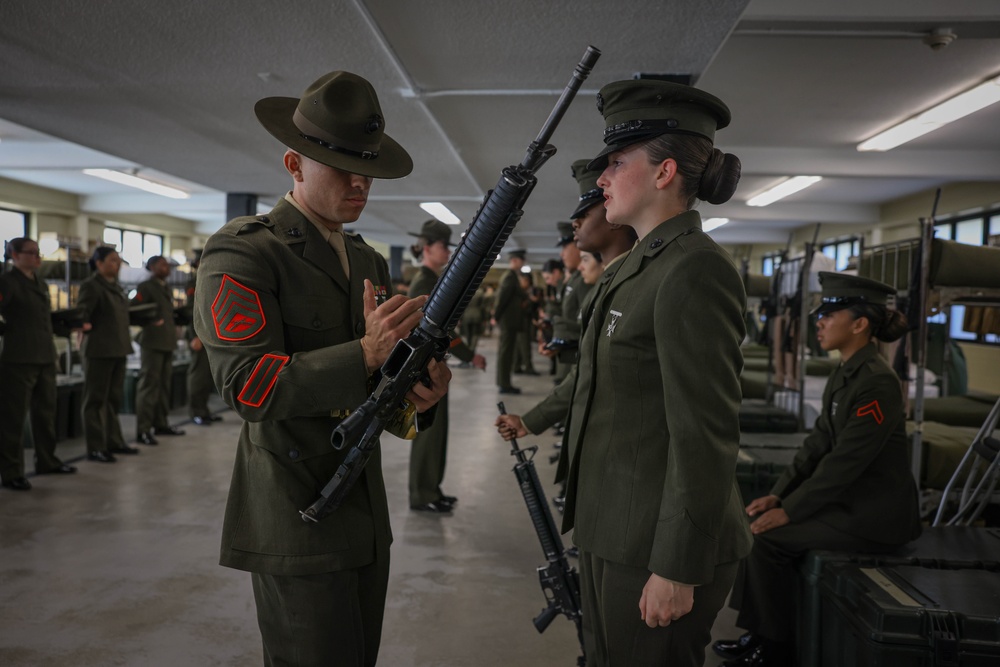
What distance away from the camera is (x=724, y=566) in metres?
1.43

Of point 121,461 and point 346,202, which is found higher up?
point 346,202

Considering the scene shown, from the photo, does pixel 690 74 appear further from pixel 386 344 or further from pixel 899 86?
pixel 386 344

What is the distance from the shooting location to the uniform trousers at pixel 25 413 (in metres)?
5.02

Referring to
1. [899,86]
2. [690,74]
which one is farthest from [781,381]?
[690,74]

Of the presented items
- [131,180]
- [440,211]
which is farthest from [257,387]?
[131,180]

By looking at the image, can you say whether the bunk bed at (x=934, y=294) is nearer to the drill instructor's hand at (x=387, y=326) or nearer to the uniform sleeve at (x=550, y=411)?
the uniform sleeve at (x=550, y=411)

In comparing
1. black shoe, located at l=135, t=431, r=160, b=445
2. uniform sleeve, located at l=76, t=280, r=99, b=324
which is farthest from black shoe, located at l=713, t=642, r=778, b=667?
black shoe, located at l=135, t=431, r=160, b=445

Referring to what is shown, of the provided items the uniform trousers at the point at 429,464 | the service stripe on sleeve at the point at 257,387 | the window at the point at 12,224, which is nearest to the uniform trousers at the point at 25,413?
the uniform trousers at the point at 429,464

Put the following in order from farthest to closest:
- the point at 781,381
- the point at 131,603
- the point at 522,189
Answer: the point at 781,381
the point at 131,603
the point at 522,189

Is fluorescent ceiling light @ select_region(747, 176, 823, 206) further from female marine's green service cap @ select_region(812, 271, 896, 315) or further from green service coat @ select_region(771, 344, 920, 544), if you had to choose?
green service coat @ select_region(771, 344, 920, 544)

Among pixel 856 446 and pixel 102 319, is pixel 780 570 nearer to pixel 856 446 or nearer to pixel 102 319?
pixel 856 446

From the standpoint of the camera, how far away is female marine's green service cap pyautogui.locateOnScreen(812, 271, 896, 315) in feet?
9.63

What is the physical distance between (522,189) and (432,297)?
10.8 inches

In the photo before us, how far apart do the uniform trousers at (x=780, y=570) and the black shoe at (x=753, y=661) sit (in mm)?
66
